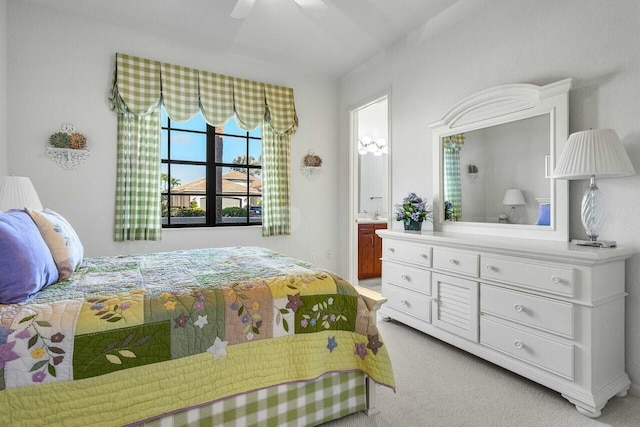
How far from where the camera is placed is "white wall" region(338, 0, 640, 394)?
197 cm

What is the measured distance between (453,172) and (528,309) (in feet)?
4.41

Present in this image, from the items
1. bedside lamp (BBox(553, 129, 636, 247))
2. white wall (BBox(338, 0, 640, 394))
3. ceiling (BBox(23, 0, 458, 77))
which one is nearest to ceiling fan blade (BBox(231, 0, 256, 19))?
ceiling (BBox(23, 0, 458, 77))

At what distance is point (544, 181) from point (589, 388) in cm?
127

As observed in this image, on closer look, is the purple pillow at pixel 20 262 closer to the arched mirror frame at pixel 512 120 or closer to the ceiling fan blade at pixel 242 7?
the ceiling fan blade at pixel 242 7

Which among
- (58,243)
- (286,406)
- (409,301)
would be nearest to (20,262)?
(58,243)

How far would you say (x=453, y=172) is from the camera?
2.99m

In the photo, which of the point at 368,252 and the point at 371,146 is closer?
the point at 368,252

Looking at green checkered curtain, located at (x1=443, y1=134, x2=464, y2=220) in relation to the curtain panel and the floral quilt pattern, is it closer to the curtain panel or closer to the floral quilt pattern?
the floral quilt pattern

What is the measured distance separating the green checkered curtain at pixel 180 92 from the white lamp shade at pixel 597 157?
11.0 feet

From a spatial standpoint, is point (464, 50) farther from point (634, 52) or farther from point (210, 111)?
point (210, 111)

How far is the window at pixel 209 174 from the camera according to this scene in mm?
3729

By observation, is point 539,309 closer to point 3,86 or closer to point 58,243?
point 58,243

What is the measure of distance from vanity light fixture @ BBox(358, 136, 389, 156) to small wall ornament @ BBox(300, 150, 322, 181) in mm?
1520

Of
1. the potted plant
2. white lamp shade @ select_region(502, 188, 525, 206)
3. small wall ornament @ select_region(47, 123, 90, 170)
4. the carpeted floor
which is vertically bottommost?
the carpeted floor
